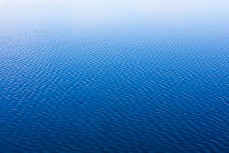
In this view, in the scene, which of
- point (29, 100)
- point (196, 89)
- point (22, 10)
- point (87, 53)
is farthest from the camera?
point (22, 10)

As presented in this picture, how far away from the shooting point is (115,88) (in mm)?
56000

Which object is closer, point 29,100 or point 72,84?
point 29,100

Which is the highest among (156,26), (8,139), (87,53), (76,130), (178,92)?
(156,26)

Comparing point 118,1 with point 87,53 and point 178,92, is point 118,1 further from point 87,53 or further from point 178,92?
point 178,92

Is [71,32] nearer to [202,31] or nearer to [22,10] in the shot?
[202,31]

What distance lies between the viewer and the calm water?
3988 centimetres

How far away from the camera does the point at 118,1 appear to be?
183 m

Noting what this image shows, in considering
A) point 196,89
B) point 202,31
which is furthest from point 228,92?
point 202,31

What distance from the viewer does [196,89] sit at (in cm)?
5478

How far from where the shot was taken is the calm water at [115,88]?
39.9 m

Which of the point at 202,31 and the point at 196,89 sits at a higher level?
the point at 202,31

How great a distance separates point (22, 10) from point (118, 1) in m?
57.8

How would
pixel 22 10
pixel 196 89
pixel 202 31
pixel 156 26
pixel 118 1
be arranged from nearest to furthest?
pixel 196 89 → pixel 202 31 → pixel 156 26 → pixel 22 10 → pixel 118 1

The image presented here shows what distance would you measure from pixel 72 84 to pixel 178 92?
18757mm
